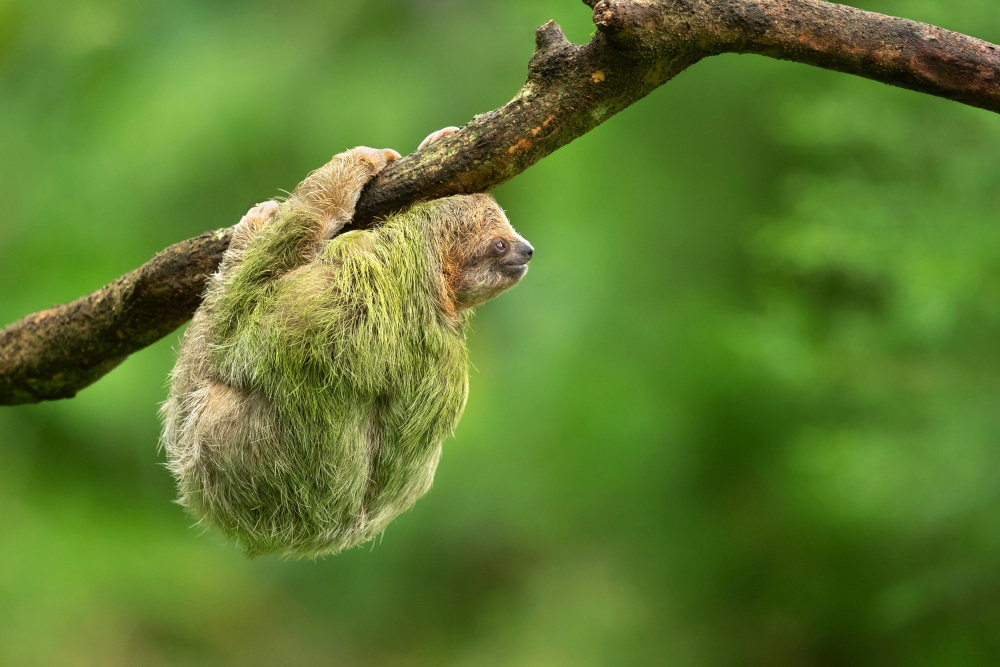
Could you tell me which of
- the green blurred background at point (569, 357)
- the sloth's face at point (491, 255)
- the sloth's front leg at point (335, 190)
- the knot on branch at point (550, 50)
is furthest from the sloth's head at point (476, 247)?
the green blurred background at point (569, 357)

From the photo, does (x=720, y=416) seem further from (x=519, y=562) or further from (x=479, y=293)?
(x=479, y=293)

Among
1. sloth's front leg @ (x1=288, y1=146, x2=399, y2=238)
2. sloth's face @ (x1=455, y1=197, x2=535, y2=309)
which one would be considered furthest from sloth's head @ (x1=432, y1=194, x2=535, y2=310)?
sloth's front leg @ (x1=288, y1=146, x2=399, y2=238)

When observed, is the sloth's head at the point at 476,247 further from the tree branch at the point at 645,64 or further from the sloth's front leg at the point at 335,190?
the sloth's front leg at the point at 335,190

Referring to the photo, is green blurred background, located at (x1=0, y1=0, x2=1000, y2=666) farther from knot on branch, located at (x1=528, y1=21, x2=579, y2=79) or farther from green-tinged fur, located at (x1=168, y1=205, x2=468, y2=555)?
knot on branch, located at (x1=528, y1=21, x2=579, y2=79)

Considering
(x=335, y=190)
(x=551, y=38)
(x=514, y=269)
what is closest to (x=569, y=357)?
(x=514, y=269)

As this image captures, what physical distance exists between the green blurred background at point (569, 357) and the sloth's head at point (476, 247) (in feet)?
11.6

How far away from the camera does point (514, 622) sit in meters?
7.04

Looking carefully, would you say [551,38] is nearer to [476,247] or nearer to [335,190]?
[476,247]

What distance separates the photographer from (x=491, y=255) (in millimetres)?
2695

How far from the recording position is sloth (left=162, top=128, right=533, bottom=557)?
102 inches

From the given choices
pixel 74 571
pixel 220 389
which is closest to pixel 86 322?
pixel 220 389

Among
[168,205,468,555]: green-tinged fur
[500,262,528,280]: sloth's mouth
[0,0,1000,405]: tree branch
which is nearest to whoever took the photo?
[0,0,1000,405]: tree branch

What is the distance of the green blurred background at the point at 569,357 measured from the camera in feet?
19.1

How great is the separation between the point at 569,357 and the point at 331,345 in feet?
14.0
